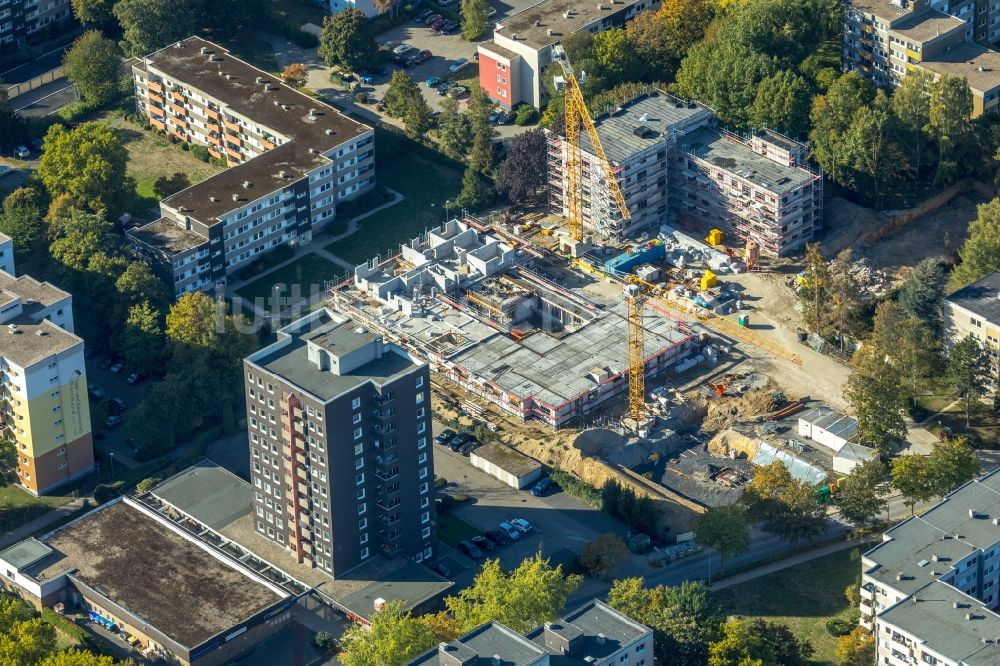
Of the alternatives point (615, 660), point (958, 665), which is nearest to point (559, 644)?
point (615, 660)

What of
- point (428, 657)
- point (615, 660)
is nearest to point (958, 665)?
point (615, 660)

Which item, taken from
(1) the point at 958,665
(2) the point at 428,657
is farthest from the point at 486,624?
(1) the point at 958,665

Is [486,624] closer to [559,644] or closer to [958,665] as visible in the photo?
[559,644]

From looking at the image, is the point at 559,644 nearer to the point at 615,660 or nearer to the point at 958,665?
the point at 615,660

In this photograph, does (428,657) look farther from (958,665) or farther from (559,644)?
(958,665)
